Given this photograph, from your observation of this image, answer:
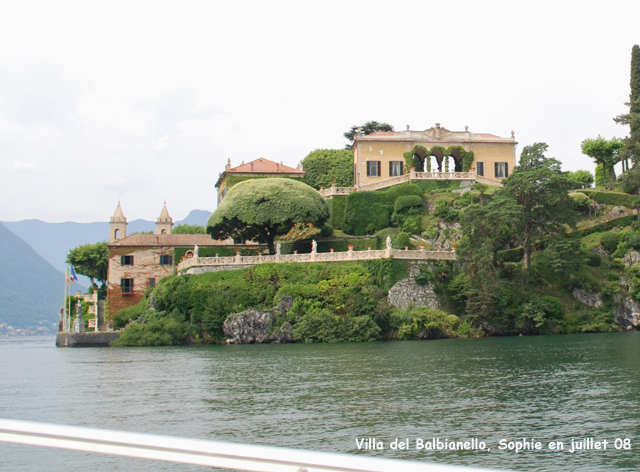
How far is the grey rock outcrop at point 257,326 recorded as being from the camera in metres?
52.0

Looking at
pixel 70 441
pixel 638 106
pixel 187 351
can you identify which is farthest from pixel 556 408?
pixel 638 106

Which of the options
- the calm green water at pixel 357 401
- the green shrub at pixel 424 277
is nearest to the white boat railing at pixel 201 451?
the calm green water at pixel 357 401

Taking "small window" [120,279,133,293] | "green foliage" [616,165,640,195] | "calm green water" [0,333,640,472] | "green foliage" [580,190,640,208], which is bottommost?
"calm green water" [0,333,640,472]

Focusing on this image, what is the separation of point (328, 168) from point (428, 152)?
13.8 metres

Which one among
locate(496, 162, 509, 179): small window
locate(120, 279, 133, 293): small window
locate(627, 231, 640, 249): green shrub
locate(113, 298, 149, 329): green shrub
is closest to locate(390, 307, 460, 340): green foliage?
locate(627, 231, 640, 249): green shrub

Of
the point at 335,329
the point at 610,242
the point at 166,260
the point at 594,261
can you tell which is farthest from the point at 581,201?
the point at 166,260

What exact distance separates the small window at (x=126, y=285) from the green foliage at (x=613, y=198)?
43.2m

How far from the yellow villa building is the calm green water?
34754mm

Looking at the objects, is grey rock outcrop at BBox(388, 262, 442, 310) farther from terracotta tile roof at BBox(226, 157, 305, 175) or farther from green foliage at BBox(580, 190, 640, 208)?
terracotta tile roof at BBox(226, 157, 305, 175)

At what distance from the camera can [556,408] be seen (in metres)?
18.8

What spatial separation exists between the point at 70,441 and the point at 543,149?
5653 cm

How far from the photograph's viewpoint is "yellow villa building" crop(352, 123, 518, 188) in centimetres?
7025

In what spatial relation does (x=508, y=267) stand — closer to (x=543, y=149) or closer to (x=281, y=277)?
(x=543, y=149)

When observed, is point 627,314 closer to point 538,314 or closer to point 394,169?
point 538,314
